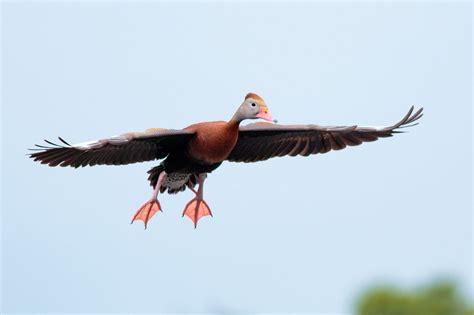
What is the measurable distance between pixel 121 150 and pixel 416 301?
36.6 m

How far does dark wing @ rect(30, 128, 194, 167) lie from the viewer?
14.4 meters

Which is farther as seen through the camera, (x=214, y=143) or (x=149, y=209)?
(x=149, y=209)

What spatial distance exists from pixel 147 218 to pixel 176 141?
3.80 ft

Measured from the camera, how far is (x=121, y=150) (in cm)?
1468

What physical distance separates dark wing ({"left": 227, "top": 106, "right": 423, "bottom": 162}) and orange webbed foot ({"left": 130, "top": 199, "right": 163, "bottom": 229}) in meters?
0.94

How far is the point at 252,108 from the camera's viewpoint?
1428 centimetres

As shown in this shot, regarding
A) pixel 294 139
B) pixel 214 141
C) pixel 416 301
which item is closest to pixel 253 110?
pixel 214 141

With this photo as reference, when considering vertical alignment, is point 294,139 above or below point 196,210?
above

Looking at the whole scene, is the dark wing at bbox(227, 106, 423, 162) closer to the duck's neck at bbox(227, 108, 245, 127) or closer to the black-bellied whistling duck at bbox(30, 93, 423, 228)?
the black-bellied whistling duck at bbox(30, 93, 423, 228)

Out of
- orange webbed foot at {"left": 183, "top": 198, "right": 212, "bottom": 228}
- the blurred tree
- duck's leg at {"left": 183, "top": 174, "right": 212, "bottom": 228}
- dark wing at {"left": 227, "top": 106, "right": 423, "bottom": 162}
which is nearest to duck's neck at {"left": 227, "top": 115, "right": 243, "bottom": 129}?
dark wing at {"left": 227, "top": 106, "right": 423, "bottom": 162}

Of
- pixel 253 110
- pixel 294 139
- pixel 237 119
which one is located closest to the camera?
pixel 253 110

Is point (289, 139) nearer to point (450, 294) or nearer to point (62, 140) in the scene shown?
point (62, 140)

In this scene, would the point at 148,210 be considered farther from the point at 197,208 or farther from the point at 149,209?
the point at 197,208

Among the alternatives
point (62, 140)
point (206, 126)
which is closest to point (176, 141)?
point (206, 126)
